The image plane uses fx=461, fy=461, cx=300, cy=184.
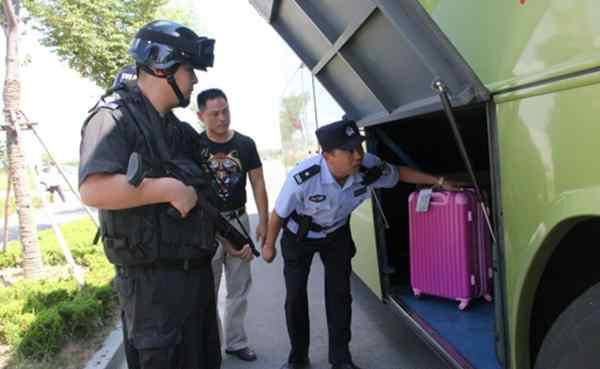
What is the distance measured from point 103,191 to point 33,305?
2793mm

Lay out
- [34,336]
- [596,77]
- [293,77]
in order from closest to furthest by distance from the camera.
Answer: [596,77]
[34,336]
[293,77]

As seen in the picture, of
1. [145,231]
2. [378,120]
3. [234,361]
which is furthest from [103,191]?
[234,361]

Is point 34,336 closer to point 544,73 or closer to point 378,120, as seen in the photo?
point 378,120

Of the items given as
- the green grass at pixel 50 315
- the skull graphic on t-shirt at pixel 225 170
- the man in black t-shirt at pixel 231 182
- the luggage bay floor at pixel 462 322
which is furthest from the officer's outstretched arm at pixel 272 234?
the green grass at pixel 50 315

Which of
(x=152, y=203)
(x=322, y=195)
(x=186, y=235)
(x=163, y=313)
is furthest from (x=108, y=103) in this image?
(x=322, y=195)

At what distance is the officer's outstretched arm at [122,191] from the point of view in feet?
5.23

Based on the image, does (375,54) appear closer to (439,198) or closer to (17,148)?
(439,198)

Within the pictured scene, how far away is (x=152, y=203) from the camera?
1.70 meters

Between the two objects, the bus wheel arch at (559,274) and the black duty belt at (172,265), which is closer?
the bus wheel arch at (559,274)

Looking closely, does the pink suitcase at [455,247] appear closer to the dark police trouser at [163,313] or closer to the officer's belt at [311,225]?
the officer's belt at [311,225]

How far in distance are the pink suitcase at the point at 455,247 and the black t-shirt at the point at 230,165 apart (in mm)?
1211

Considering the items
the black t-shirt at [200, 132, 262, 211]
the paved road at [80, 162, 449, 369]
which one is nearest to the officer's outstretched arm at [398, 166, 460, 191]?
the black t-shirt at [200, 132, 262, 211]

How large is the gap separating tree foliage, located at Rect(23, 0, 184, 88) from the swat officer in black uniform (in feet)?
28.8

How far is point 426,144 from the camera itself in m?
3.76
